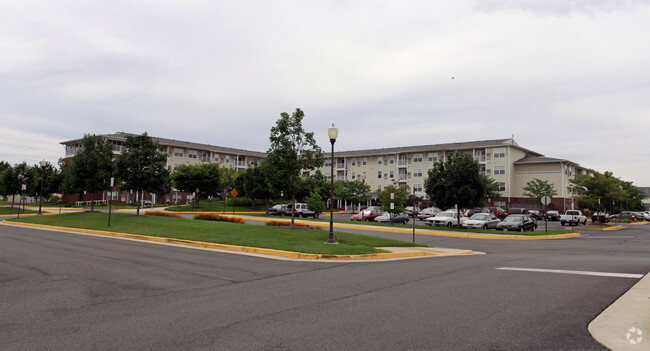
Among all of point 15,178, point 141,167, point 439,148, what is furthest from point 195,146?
point 141,167

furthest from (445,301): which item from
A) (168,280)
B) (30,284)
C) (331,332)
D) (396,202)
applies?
(396,202)

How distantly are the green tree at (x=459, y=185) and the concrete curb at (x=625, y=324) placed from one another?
74.8 feet

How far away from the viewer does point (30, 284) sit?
877 centimetres

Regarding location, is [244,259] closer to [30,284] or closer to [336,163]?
[30,284]

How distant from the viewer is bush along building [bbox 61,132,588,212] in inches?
2739

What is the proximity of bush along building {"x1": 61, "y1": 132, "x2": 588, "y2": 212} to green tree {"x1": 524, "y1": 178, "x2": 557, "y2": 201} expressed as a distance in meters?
1.43

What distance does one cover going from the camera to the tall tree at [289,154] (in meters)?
22.3

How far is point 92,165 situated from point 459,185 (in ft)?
90.1

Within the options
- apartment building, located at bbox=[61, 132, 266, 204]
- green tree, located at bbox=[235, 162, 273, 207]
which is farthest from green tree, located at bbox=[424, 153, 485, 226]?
apartment building, located at bbox=[61, 132, 266, 204]

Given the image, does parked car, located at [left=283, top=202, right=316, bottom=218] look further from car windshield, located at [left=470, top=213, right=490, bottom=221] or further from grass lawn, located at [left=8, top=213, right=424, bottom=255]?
grass lawn, located at [left=8, top=213, right=424, bottom=255]

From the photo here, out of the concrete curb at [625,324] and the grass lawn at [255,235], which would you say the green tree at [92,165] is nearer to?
the grass lawn at [255,235]

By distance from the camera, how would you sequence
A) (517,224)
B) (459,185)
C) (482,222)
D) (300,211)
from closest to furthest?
(459,185), (517,224), (482,222), (300,211)

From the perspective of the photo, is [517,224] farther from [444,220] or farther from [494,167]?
[494,167]

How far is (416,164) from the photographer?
7750cm
